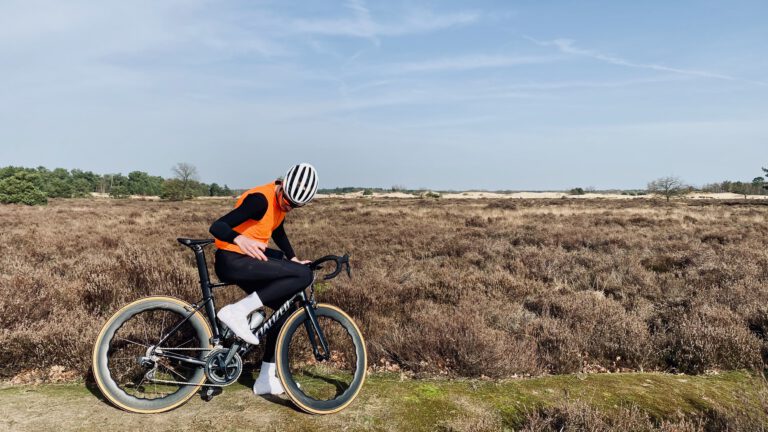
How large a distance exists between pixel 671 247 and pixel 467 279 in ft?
27.2

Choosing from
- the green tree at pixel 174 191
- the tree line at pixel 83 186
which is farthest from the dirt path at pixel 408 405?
the green tree at pixel 174 191

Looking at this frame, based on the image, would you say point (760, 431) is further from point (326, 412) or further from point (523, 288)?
point (523, 288)

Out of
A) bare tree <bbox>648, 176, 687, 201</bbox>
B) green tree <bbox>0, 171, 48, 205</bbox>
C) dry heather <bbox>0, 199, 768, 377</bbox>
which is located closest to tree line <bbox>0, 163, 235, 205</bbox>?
green tree <bbox>0, 171, 48, 205</bbox>

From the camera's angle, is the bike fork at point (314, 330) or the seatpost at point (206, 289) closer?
the seatpost at point (206, 289)

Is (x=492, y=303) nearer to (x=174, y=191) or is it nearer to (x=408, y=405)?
(x=408, y=405)

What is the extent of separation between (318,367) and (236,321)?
1.27m

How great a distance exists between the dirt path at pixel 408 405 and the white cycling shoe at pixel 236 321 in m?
0.56

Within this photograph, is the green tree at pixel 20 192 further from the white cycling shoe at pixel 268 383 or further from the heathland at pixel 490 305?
the white cycling shoe at pixel 268 383

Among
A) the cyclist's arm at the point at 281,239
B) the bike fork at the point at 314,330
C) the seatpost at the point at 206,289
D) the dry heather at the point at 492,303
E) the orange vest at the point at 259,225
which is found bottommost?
the dry heather at the point at 492,303

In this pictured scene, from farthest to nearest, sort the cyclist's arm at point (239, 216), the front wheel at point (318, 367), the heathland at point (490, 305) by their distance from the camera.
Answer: the heathland at point (490, 305) < the front wheel at point (318, 367) < the cyclist's arm at point (239, 216)

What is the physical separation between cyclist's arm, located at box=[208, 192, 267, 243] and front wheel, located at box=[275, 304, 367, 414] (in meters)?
0.82

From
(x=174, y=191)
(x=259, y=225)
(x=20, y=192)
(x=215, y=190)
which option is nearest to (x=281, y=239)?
(x=259, y=225)

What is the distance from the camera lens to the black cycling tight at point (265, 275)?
2914 millimetres

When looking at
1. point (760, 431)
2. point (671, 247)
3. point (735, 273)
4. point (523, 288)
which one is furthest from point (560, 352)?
point (671, 247)
